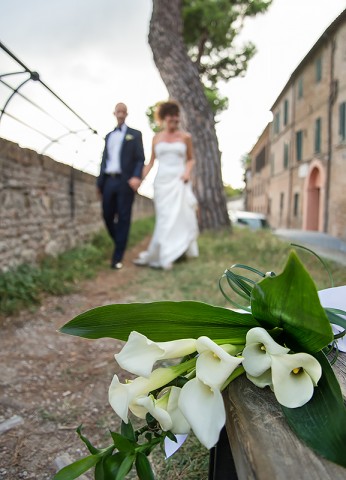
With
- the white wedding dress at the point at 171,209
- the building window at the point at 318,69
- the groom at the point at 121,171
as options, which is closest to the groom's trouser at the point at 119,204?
the groom at the point at 121,171

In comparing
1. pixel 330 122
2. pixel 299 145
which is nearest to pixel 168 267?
pixel 330 122

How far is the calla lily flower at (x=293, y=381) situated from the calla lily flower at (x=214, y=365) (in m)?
0.06

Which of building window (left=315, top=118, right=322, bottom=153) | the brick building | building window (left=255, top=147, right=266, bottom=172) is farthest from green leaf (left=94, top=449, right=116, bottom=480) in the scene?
building window (left=255, top=147, right=266, bottom=172)

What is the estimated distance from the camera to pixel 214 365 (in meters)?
0.72

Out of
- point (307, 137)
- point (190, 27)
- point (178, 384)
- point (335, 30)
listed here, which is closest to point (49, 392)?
point (178, 384)

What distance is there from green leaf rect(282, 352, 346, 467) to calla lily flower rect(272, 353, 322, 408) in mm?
22

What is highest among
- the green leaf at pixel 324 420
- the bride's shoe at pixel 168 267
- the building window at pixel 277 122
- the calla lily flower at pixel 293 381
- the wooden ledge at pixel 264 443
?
the building window at pixel 277 122

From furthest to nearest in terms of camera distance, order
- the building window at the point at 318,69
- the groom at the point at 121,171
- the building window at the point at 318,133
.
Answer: the building window at the point at 318,133 < the building window at the point at 318,69 < the groom at the point at 121,171

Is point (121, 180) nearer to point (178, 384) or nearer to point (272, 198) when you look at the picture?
point (178, 384)

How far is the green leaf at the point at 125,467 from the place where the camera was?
2.19 ft

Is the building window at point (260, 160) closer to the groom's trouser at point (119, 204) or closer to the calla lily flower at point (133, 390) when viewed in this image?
the groom's trouser at point (119, 204)

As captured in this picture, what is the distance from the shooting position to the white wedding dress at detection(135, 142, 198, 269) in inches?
224

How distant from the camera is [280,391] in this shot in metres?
0.69

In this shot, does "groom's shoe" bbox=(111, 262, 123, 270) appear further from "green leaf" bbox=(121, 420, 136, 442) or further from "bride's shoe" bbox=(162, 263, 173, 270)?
"green leaf" bbox=(121, 420, 136, 442)
